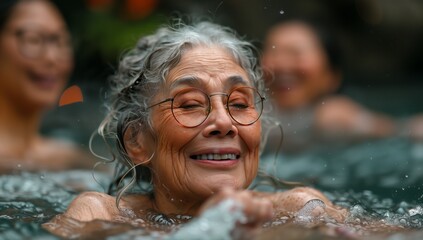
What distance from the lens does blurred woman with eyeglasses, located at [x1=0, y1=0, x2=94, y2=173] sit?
26.5 ft

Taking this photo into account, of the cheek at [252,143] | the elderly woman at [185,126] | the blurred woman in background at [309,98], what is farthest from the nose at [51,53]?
the cheek at [252,143]

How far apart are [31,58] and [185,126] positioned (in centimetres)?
375

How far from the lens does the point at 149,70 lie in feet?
16.4

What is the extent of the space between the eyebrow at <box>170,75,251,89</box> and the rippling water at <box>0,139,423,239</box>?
2.44ft

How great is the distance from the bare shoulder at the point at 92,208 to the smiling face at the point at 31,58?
11.4 feet

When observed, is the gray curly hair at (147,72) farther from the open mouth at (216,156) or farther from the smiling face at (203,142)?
the open mouth at (216,156)

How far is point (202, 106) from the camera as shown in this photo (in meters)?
4.68

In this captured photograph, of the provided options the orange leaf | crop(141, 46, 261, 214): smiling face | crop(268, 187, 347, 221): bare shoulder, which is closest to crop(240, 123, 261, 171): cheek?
crop(141, 46, 261, 214): smiling face

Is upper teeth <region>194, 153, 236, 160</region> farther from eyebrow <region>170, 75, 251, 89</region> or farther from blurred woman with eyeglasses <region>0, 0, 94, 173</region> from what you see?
blurred woman with eyeglasses <region>0, 0, 94, 173</region>

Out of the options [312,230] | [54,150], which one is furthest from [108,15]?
[312,230]

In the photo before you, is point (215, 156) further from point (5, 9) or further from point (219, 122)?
point (5, 9)

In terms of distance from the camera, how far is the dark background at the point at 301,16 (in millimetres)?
11320

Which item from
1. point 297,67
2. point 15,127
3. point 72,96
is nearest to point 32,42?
point 15,127

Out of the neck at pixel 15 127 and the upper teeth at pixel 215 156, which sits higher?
the upper teeth at pixel 215 156
